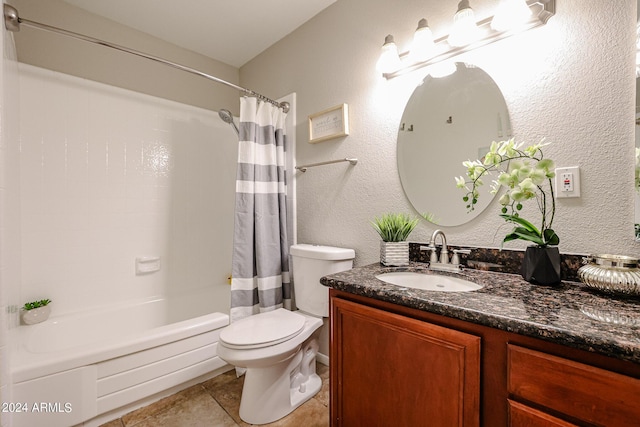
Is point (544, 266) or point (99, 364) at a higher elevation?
point (544, 266)

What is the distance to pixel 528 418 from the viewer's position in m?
0.61

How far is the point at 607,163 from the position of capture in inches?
36.2

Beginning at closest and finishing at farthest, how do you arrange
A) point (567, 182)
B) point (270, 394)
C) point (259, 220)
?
point (567, 182)
point (270, 394)
point (259, 220)

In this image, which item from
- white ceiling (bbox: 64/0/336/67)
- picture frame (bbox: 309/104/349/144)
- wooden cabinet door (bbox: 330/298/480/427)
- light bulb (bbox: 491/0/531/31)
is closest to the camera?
wooden cabinet door (bbox: 330/298/480/427)

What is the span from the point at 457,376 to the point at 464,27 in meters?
1.28

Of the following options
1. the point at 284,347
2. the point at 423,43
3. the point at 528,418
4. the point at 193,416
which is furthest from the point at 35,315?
the point at 423,43

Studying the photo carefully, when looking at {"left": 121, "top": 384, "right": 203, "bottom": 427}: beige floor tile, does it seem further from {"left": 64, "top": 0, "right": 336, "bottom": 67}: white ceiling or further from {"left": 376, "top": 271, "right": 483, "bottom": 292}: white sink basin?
{"left": 64, "top": 0, "right": 336, "bottom": 67}: white ceiling

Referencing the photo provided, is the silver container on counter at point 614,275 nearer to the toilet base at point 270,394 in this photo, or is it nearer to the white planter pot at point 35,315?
the toilet base at point 270,394

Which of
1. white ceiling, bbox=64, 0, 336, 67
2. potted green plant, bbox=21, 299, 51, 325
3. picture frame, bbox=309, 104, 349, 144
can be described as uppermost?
white ceiling, bbox=64, 0, 336, 67

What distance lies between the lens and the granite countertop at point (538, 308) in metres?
0.53

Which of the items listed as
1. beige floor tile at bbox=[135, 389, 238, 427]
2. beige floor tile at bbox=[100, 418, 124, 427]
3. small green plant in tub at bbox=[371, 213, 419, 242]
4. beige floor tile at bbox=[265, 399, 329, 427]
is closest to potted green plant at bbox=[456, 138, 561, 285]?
small green plant in tub at bbox=[371, 213, 419, 242]

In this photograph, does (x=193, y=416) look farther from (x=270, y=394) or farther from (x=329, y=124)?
(x=329, y=124)

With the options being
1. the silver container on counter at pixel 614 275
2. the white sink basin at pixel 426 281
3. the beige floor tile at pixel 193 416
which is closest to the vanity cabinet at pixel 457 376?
the white sink basin at pixel 426 281

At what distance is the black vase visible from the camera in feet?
2.94
